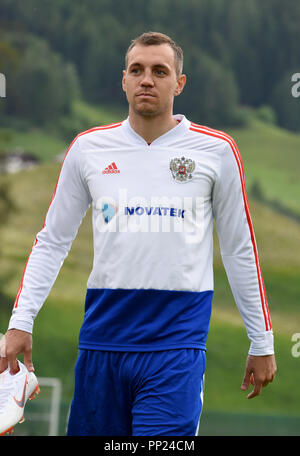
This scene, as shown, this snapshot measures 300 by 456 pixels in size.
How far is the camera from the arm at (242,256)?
373 centimetres

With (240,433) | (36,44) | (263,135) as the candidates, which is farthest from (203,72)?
(240,433)

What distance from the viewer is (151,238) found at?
360cm

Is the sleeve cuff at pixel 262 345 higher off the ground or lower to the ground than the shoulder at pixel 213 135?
lower

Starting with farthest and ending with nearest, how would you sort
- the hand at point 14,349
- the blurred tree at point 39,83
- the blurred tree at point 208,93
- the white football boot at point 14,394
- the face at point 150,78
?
the blurred tree at point 39,83 → the blurred tree at point 208,93 → the face at point 150,78 → the hand at point 14,349 → the white football boot at point 14,394

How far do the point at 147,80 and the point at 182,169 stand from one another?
404mm

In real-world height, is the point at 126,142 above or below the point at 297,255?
below

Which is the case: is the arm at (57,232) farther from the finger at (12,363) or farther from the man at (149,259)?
the finger at (12,363)

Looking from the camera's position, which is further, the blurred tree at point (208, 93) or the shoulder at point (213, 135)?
the blurred tree at point (208, 93)

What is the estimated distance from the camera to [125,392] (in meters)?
3.59

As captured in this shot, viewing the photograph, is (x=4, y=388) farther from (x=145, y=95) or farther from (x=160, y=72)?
(x=160, y=72)

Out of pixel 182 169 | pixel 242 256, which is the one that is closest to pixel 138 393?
pixel 242 256

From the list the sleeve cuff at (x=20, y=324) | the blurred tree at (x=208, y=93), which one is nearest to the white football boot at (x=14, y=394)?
the sleeve cuff at (x=20, y=324)

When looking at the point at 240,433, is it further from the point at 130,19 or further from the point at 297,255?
the point at 130,19

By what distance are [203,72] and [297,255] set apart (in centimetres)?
532
